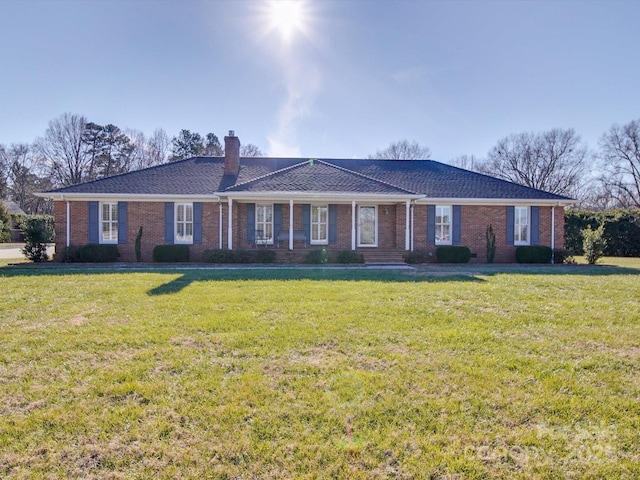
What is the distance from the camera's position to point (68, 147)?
4266 cm

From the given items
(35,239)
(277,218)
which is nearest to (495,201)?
(277,218)

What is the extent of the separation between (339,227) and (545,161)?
131 feet

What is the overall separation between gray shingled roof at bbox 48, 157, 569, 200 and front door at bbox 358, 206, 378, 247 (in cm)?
156

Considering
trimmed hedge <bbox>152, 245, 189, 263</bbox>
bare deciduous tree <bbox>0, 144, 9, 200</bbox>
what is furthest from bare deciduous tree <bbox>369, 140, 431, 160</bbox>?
bare deciduous tree <bbox>0, 144, 9, 200</bbox>

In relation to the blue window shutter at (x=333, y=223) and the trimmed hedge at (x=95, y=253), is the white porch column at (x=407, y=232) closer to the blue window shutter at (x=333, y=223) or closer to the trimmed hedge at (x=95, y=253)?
the blue window shutter at (x=333, y=223)

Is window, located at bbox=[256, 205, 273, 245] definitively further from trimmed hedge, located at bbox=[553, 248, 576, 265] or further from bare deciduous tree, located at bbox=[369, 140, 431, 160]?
bare deciduous tree, located at bbox=[369, 140, 431, 160]

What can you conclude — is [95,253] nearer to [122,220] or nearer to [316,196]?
[122,220]

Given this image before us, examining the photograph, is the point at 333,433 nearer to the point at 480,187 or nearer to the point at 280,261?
the point at 280,261

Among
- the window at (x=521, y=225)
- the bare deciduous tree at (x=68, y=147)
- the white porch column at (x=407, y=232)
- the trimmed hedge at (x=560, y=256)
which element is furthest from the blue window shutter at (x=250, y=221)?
the bare deciduous tree at (x=68, y=147)

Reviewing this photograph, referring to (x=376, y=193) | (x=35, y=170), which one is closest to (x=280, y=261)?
(x=376, y=193)

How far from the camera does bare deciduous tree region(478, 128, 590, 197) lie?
141 ft

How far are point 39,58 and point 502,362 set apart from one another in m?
21.0

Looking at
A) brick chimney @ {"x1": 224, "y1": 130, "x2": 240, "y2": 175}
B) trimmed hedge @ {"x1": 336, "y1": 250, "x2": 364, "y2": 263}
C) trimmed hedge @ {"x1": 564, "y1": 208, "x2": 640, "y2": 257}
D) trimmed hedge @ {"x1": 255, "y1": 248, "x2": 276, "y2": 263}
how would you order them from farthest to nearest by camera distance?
trimmed hedge @ {"x1": 564, "y1": 208, "x2": 640, "y2": 257} → brick chimney @ {"x1": 224, "y1": 130, "x2": 240, "y2": 175} → trimmed hedge @ {"x1": 255, "y1": 248, "x2": 276, "y2": 263} → trimmed hedge @ {"x1": 336, "y1": 250, "x2": 364, "y2": 263}

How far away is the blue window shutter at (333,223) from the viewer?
1659 centimetres
